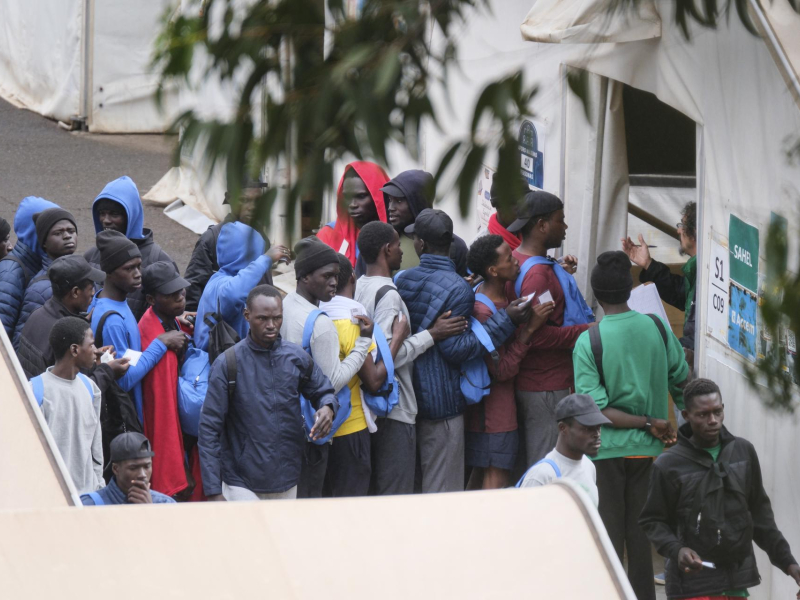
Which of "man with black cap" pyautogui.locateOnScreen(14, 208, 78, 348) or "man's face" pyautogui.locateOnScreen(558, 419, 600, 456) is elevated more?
"man with black cap" pyautogui.locateOnScreen(14, 208, 78, 348)

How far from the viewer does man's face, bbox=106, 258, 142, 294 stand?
5672 millimetres

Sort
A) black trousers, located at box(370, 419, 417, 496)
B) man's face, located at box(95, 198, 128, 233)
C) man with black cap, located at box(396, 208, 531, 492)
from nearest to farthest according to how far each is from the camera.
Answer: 1. man with black cap, located at box(396, 208, 531, 492)
2. black trousers, located at box(370, 419, 417, 496)
3. man's face, located at box(95, 198, 128, 233)

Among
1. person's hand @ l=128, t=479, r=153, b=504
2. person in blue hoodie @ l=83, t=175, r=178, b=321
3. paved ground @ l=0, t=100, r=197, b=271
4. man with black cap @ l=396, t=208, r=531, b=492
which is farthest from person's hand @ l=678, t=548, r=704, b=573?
paved ground @ l=0, t=100, r=197, b=271

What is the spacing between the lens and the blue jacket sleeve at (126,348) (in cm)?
545

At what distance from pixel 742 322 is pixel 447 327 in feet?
4.50

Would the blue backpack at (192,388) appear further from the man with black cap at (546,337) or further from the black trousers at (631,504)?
the black trousers at (631,504)

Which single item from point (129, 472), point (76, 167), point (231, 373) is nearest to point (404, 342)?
point (231, 373)

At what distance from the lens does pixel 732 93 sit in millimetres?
5078

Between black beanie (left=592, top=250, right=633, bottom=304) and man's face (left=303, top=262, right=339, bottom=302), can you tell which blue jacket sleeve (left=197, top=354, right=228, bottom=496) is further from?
black beanie (left=592, top=250, right=633, bottom=304)

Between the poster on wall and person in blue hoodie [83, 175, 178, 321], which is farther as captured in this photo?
the poster on wall

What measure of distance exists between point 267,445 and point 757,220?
7.75 ft

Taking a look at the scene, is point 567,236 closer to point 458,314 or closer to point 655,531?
point 458,314

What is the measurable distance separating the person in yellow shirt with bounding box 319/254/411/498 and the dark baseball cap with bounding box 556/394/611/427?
116 centimetres

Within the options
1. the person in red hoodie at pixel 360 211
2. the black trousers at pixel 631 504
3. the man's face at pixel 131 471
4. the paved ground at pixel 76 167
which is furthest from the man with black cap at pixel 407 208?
the paved ground at pixel 76 167
